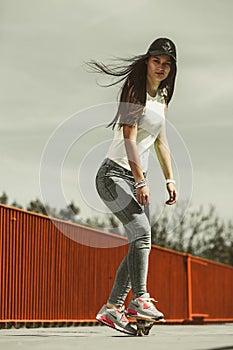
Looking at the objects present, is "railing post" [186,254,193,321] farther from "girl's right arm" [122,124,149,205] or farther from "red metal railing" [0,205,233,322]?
"girl's right arm" [122,124,149,205]

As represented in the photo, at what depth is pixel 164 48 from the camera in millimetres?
5539

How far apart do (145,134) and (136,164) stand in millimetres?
259

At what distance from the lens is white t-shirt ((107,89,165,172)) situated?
217 inches

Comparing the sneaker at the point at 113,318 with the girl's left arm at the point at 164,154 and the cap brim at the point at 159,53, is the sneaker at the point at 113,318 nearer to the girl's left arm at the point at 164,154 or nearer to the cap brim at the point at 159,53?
the girl's left arm at the point at 164,154

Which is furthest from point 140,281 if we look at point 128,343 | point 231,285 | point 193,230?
point 193,230

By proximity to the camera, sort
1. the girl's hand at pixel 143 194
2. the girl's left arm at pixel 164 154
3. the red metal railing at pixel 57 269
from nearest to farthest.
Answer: the girl's hand at pixel 143 194 < the girl's left arm at pixel 164 154 < the red metal railing at pixel 57 269

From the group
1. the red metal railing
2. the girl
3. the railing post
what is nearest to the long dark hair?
the girl

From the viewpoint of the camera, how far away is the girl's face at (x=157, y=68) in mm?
5551

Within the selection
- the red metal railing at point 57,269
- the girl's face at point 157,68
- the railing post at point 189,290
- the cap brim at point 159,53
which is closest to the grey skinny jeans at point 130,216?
the girl's face at point 157,68

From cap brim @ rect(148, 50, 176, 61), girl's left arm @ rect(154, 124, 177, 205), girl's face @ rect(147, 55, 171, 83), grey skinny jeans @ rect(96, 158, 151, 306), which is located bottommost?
grey skinny jeans @ rect(96, 158, 151, 306)

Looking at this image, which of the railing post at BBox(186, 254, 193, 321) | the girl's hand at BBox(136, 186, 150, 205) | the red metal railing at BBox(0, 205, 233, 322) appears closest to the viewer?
the girl's hand at BBox(136, 186, 150, 205)

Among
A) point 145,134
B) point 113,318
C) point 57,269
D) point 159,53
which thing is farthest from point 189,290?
point 159,53

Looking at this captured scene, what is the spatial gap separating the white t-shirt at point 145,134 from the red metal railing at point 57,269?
5.35 meters

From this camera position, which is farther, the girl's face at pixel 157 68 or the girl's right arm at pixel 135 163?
the girl's face at pixel 157 68
